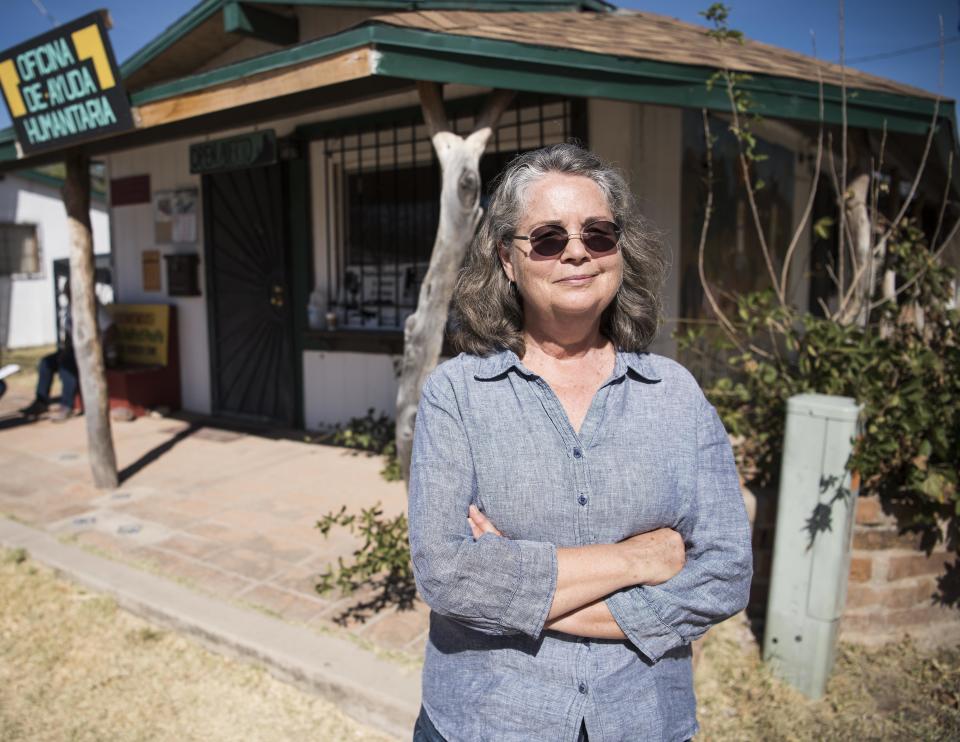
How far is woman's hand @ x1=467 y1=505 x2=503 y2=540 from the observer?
4.97 feet

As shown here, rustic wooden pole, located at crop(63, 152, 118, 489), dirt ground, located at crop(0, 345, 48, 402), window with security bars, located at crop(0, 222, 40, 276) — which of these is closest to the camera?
rustic wooden pole, located at crop(63, 152, 118, 489)

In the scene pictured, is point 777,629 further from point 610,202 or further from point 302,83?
point 302,83

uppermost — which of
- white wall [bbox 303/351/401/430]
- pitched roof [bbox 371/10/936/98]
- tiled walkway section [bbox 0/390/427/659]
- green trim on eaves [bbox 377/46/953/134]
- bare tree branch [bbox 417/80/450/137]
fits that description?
pitched roof [bbox 371/10/936/98]

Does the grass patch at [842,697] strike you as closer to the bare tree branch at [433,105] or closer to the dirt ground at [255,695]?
the dirt ground at [255,695]

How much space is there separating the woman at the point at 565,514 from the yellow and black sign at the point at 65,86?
3487 mm

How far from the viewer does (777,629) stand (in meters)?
2.88

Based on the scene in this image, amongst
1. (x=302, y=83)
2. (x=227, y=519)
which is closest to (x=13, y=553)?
(x=227, y=519)

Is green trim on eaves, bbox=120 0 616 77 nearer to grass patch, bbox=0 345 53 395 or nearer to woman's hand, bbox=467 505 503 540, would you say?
woman's hand, bbox=467 505 503 540

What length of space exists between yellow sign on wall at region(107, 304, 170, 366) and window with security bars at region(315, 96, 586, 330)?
2.31m

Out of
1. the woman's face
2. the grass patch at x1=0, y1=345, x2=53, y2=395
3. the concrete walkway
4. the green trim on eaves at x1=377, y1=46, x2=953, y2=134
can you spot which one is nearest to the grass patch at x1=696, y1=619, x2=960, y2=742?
the concrete walkway

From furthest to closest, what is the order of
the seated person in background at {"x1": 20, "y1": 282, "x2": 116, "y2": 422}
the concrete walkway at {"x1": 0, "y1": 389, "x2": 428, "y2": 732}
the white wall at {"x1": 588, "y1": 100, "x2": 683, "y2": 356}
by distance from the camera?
the seated person in background at {"x1": 20, "y1": 282, "x2": 116, "y2": 422}, the white wall at {"x1": 588, "y1": 100, "x2": 683, "y2": 356}, the concrete walkway at {"x1": 0, "y1": 389, "x2": 428, "y2": 732}

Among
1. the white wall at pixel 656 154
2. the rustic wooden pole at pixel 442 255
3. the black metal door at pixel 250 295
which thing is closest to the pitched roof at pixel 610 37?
the rustic wooden pole at pixel 442 255

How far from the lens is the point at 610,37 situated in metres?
3.76

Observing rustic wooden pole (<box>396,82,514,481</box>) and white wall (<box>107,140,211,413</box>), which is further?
white wall (<box>107,140,211,413</box>)
